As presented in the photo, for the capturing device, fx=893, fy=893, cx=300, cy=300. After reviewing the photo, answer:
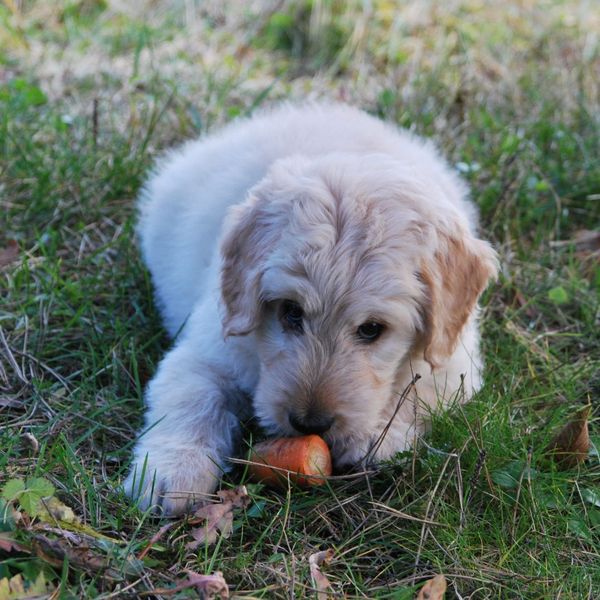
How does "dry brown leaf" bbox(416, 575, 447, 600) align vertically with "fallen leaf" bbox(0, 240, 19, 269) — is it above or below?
above

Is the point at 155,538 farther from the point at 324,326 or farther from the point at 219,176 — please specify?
the point at 219,176

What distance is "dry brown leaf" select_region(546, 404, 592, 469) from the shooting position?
2.90 m

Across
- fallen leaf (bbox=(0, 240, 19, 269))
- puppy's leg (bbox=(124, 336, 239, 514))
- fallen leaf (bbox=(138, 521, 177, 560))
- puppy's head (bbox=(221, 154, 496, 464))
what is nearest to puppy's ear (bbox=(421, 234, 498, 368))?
puppy's head (bbox=(221, 154, 496, 464))

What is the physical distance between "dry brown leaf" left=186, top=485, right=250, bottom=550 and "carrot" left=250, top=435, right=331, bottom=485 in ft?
0.35

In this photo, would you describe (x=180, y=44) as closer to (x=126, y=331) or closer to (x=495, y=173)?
(x=495, y=173)

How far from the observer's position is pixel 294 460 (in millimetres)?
2688

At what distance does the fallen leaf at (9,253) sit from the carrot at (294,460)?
5.90ft

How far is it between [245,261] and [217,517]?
0.83 m

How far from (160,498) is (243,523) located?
0.28m

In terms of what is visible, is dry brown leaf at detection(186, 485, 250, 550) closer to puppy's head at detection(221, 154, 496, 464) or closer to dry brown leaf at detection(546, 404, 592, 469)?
puppy's head at detection(221, 154, 496, 464)

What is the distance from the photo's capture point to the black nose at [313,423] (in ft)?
8.70

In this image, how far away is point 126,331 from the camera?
3.68 m

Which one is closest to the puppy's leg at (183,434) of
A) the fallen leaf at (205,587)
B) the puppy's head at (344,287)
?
the puppy's head at (344,287)

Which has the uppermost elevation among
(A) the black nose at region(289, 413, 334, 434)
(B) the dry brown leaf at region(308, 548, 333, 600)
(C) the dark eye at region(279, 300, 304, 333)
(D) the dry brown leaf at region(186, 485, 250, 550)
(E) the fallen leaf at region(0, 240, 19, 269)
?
(C) the dark eye at region(279, 300, 304, 333)
